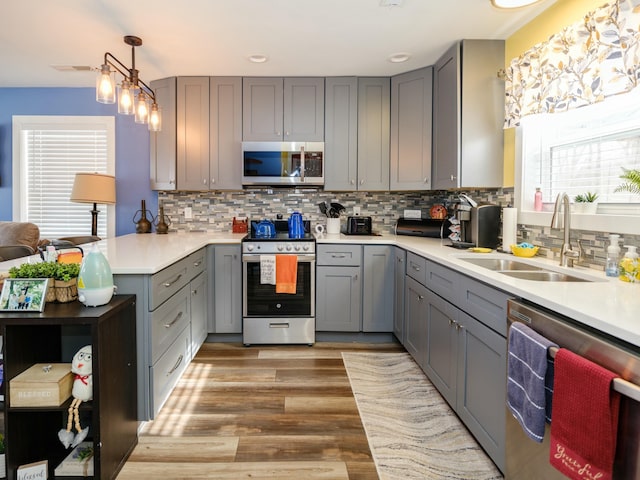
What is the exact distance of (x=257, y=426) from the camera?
2148 millimetres

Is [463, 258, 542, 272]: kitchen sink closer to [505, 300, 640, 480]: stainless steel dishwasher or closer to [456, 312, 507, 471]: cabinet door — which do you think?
[456, 312, 507, 471]: cabinet door

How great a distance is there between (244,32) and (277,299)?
2075mm

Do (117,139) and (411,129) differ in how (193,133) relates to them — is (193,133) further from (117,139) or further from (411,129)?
(411,129)

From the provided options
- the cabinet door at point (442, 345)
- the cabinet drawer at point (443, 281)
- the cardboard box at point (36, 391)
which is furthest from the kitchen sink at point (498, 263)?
the cardboard box at point (36, 391)

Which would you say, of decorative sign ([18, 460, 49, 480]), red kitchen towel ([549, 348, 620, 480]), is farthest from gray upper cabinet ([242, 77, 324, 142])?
red kitchen towel ([549, 348, 620, 480])

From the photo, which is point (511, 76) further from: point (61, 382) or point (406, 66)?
point (61, 382)

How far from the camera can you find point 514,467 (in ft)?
4.92

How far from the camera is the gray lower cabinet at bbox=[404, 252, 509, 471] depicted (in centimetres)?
168

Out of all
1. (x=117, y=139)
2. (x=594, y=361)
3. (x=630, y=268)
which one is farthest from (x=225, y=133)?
(x=594, y=361)

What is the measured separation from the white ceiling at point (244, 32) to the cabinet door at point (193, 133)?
169 mm

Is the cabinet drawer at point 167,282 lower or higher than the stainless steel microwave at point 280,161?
lower

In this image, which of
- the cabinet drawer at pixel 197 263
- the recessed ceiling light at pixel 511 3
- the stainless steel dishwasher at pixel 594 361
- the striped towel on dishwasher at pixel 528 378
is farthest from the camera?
the cabinet drawer at pixel 197 263

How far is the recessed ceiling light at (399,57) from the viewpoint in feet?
10.5

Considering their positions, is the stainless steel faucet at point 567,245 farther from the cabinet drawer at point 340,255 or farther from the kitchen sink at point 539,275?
the cabinet drawer at point 340,255
